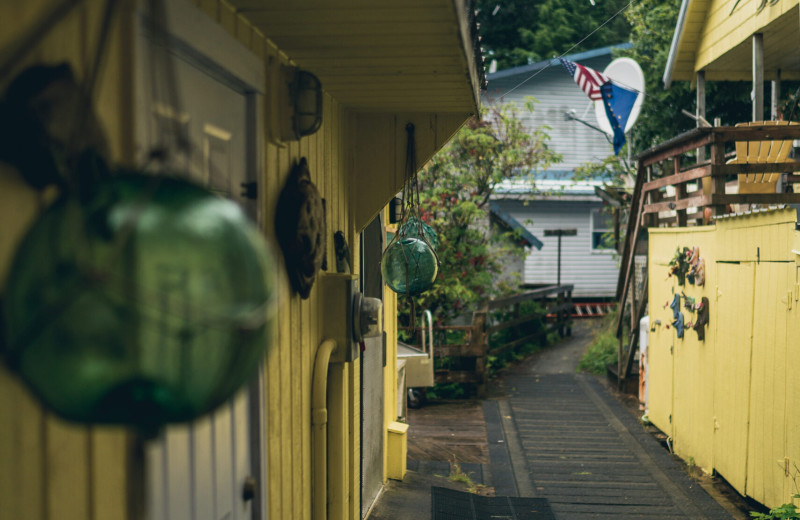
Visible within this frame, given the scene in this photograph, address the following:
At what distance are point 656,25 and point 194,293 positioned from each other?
15.6 meters

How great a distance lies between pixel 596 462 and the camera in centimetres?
771

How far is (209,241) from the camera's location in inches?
42.1

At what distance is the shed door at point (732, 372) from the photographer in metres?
6.35

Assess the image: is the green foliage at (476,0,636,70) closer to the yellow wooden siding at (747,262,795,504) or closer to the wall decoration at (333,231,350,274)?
→ the yellow wooden siding at (747,262,795,504)

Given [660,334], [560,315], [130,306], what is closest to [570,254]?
[560,315]

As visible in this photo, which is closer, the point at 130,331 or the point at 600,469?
the point at 130,331

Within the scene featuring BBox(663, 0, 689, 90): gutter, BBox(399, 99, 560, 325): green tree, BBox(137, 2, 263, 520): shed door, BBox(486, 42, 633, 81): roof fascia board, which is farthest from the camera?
BBox(486, 42, 633, 81): roof fascia board

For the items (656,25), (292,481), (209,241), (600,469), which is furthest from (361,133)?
(656,25)

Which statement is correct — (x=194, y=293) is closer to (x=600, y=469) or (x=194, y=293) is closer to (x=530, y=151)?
(x=600, y=469)

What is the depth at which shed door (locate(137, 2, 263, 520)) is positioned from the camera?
1889 millimetres

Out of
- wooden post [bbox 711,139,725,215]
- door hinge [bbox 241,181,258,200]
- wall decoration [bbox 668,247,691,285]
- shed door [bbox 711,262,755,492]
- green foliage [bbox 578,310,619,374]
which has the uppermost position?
wooden post [bbox 711,139,725,215]

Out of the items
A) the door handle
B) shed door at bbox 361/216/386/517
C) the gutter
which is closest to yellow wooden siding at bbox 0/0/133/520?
the door handle

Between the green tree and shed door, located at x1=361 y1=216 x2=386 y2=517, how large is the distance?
16.7 feet

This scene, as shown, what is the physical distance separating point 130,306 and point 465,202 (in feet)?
36.2
